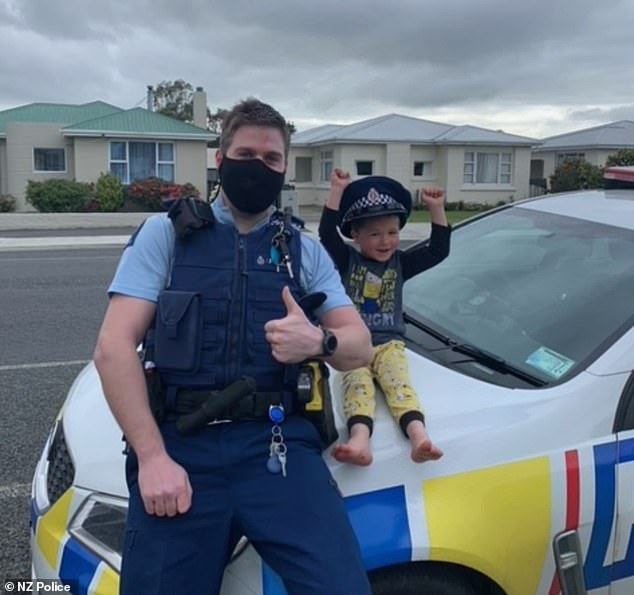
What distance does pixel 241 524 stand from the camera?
74.8 inches

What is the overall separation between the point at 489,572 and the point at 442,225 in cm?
150


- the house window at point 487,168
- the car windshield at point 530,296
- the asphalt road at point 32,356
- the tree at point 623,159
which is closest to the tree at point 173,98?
the house window at point 487,168

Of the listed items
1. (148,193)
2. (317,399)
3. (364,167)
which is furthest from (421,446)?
(364,167)

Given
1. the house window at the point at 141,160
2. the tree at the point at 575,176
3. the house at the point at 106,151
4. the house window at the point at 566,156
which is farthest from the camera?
the house window at the point at 566,156

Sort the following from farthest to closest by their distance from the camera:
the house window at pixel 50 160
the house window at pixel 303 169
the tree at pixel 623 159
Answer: the house window at pixel 303 169 < the house window at pixel 50 160 < the tree at pixel 623 159

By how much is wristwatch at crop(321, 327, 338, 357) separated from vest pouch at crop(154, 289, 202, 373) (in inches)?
13.1

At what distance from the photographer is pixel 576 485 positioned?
6.79ft

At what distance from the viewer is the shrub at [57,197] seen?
2573cm

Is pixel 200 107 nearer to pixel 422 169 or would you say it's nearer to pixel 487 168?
pixel 422 169

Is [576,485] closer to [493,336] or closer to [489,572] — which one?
[489,572]

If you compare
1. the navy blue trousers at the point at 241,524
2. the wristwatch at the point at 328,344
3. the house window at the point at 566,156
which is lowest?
the navy blue trousers at the point at 241,524

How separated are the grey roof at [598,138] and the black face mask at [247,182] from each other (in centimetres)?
4035

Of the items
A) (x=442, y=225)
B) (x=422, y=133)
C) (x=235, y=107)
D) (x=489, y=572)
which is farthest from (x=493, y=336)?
(x=422, y=133)

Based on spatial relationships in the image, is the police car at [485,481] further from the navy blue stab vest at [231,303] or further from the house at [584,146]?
the house at [584,146]
